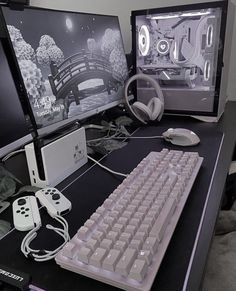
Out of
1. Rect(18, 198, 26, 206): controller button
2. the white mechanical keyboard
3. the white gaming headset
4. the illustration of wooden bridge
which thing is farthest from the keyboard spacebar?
the white gaming headset

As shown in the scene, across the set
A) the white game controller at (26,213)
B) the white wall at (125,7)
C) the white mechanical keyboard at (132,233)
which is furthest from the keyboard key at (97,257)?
the white wall at (125,7)

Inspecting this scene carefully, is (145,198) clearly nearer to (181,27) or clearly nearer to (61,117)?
(61,117)

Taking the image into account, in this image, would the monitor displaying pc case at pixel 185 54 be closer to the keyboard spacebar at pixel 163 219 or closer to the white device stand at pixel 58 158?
the white device stand at pixel 58 158

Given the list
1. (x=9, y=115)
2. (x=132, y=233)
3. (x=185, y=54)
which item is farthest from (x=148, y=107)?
(x=132, y=233)

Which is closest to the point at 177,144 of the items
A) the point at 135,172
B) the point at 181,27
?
the point at 135,172

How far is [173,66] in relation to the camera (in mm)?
1188

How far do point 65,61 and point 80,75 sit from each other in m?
0.08

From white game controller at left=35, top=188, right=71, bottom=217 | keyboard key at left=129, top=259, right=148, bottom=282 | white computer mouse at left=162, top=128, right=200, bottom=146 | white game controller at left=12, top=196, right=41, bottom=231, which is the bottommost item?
white computer mouse at left=162, top=128, right=200, bottom=146

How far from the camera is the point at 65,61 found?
2.76 ft

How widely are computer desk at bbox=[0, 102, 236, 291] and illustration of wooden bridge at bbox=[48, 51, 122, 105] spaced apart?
24 cm

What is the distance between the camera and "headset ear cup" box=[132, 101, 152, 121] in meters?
1.17

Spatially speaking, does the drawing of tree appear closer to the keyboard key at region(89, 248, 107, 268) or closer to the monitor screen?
the monitor screen

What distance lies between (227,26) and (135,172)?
764 millimetres

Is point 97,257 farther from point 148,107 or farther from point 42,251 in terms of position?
point 148,107
